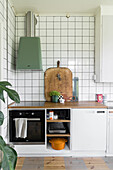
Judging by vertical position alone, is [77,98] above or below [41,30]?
below

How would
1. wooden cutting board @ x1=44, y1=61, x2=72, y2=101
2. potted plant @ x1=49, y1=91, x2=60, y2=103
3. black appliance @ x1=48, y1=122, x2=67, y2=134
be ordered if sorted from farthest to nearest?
1. wooden cutting board @ x1=44, y1=61, x2=72, y2=101
2. potted plant @ x1=49, y1=91, x2=60, y2=103
3. black appliance @ x1=48, y1=122, x2=67, y2=134

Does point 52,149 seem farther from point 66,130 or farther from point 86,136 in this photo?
point 86,136

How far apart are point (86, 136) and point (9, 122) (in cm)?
130

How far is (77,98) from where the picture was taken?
120 inches

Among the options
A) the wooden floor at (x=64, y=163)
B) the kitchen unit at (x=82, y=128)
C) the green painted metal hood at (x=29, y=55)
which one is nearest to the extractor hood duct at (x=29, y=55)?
the green painted metal hood at (x=29, y=55)

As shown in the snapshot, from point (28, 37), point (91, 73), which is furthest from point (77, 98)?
point (28, 37)

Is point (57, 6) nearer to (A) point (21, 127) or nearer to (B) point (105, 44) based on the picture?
(B) point (105, 44)

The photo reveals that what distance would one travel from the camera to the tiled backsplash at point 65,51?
119 inches

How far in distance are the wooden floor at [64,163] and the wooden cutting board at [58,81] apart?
1.14m

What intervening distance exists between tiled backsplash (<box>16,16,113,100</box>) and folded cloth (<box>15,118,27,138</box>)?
705mm

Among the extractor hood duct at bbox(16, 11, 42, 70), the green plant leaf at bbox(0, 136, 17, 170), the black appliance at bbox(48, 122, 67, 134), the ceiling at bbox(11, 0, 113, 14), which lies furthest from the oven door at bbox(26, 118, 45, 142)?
the ceiling at bbox(11, 0, 113, 14)

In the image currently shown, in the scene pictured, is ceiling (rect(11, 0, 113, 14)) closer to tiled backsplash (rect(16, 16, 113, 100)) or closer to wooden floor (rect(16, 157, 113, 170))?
tiled backsplash (rect(16, 16, 113, 100))

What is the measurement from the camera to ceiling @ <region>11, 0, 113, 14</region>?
2576mm

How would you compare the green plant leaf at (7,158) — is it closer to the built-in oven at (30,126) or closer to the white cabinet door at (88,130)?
the built-in oven at (30,126)
